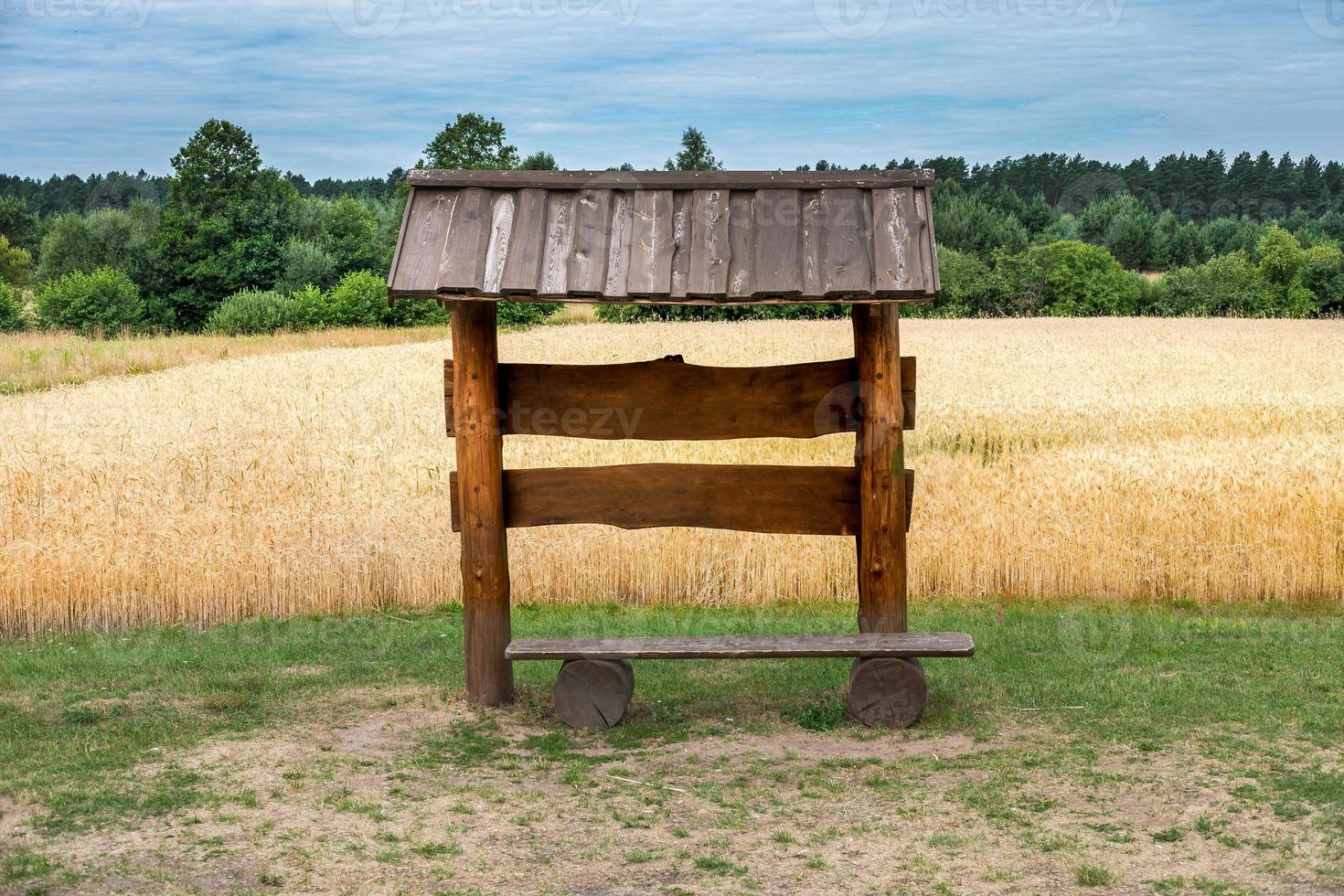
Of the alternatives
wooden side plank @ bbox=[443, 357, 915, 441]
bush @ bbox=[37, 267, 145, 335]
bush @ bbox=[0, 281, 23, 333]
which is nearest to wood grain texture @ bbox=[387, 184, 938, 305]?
wooden side plank @ bbox=[443, 357, 915, 441]

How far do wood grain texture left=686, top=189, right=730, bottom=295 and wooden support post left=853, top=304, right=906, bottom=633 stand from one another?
3.41ft

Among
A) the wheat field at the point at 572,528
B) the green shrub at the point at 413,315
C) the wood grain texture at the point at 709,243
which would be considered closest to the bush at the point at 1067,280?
the green shrub at the point at 413,315

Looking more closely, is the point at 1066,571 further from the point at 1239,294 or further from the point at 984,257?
the point at 984,257

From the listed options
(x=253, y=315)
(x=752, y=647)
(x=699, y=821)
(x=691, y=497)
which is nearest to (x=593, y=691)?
(x=752, y=647)

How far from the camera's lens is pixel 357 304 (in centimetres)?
4950

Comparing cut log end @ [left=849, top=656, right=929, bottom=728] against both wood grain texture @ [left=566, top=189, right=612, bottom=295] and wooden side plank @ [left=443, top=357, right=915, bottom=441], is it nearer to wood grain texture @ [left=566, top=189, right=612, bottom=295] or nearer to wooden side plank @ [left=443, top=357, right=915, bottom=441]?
wooden side plank @ [left=443, top=357, right=915, bottom=441]

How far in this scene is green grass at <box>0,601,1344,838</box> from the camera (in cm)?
727

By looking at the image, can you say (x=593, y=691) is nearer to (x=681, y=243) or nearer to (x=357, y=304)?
(x=681, y=243)

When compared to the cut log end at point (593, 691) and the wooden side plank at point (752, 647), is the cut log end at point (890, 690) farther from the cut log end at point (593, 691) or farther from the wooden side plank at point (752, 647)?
the cut log end at point (593, 691)

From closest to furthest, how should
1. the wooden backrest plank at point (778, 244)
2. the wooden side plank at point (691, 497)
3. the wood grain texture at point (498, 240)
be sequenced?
1. the wooden backrest plank at point (778, 244)
2. the wood grain texture at point (498, 240)
3. the wooden side plank at point (691, 497)

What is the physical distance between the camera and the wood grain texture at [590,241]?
754cm

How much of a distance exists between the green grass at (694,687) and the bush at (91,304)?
44761 mm

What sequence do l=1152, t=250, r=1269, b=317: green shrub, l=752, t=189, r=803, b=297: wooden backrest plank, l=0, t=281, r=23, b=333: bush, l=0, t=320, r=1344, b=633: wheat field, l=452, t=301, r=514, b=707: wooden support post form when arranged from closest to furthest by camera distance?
l=752, t=189, r=803, b=297: wooden backrest plank < l=452, t=301, r=514, b=707: wooden support post < l=0, t=320, r=1344, b=633: wheat field < l=0, t=281, r=23, b=333: bush < l=1152, t=250, r=1269, b=317: green shrub

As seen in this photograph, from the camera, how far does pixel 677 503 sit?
8484 millimetres
